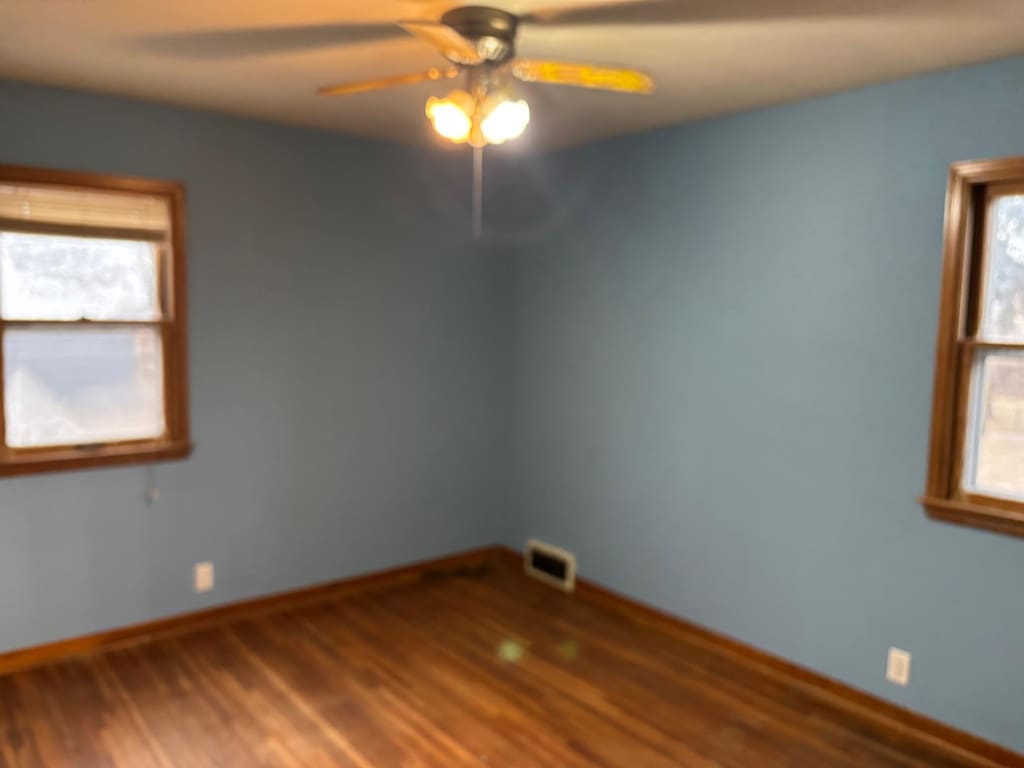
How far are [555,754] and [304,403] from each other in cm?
208

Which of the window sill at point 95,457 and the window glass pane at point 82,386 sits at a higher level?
the window glass pane at point 82,386

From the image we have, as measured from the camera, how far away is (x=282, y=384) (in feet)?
12.3

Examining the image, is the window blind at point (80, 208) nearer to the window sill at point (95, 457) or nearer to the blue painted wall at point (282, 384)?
the blue painted wall at point (282, 384)

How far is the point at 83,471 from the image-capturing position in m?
3.24

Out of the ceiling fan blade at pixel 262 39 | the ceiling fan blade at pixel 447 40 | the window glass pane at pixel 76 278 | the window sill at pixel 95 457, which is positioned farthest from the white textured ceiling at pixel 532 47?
the window sill at pixel 95 457

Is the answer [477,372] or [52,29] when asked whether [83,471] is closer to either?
[52,29]

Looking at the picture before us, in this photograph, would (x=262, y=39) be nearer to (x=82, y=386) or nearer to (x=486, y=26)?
(x=486, y=26)

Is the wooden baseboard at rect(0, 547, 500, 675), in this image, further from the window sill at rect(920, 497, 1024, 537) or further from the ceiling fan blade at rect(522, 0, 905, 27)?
the ceiling fan blade at rect(522, 0, 905, 27)

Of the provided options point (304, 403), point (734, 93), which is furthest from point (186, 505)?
point (734, 93)

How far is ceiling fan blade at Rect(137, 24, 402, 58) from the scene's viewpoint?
234 cm

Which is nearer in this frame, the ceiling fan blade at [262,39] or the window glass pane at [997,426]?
the ceiling fan blade at [262,39]

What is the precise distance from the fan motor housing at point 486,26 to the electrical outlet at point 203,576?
2.68m

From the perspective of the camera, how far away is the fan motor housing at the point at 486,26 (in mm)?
2102

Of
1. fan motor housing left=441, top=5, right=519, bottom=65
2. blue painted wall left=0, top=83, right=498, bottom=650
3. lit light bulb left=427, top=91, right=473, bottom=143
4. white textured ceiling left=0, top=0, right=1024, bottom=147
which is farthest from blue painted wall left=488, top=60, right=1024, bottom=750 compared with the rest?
lit light bulb left=427, top=91, right=473, bottom=143
